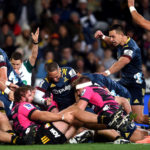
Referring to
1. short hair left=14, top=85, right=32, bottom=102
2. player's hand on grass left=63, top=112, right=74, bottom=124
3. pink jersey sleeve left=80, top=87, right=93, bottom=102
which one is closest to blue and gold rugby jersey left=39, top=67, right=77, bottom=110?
short hair left=14, top=85, right=32, bottom=102

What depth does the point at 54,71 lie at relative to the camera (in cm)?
852

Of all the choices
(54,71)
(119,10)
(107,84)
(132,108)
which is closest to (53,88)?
(54,71)

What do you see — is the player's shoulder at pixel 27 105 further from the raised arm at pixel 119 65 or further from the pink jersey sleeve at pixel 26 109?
the raised arm at pixel 119 65

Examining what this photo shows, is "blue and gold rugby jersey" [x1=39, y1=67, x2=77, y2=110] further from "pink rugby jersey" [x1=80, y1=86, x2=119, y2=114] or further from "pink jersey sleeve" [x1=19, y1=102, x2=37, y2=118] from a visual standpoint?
"pink jersey sleeve" [x1=19, y1=102, x2=37, y2=118]

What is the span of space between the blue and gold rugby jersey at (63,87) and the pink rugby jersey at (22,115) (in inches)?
62.6

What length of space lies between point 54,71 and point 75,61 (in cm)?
468

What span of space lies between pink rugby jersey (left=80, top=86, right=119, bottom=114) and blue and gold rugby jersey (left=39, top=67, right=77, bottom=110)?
4.79ft

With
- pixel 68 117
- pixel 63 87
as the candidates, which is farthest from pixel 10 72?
pixel 68 117

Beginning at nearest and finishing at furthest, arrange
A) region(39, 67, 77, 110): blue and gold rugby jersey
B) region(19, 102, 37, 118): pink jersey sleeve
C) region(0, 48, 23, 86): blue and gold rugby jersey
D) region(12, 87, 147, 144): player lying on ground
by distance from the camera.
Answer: region(12, 87, 147, 144): player lying on ground < region(19, 102, 37, 118): pink jersey sleeve < region(0, 48, 23, 86): blue and gold rugby jersey < region(39, 67, 77, 110): blue and gold rugby jersey

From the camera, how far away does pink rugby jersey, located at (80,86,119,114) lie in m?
7.18

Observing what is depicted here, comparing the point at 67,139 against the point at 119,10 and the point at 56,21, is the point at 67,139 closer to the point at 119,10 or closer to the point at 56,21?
the point at 56,21

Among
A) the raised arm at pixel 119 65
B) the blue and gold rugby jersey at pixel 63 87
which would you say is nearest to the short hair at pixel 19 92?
the blue and gold rugby jersey at pixel 63 87

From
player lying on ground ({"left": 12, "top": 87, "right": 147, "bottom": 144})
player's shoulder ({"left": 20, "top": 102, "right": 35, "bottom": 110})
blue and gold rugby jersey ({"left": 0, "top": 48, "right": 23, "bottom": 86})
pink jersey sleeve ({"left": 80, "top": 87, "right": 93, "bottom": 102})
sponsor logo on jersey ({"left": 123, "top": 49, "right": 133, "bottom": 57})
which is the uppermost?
sponsor logo on jersey ({"left": 123, "top": 49, "right": 133, "bottom": 57})

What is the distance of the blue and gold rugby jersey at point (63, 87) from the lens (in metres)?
8.80
